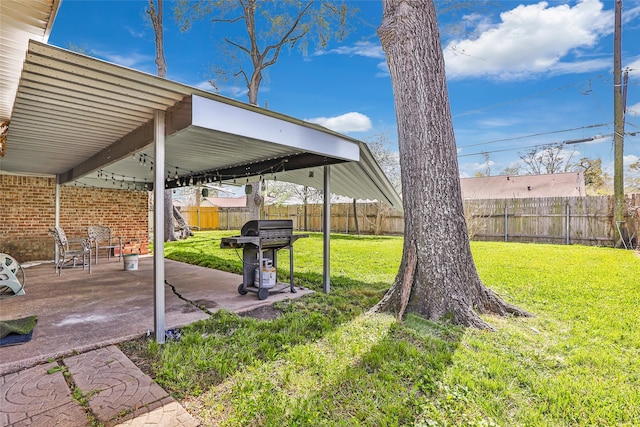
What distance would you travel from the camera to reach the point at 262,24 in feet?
46.1

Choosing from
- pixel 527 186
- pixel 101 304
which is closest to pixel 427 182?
pixel 101 304

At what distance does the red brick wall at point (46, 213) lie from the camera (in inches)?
302

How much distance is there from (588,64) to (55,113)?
19940 millimetres

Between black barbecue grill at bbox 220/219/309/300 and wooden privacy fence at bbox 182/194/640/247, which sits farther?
wooden privacy fence at bbox 182/194/640/247

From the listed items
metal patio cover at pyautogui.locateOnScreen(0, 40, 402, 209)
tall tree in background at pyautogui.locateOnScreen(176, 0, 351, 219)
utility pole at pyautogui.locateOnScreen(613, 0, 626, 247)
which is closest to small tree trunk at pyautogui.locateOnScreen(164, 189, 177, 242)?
tall tree in background at pyautogui.locateOnScreen(176, 0, 351, 219)

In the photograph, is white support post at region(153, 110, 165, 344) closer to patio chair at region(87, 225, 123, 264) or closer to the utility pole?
patio chair at region(87, 225, 123, 264)

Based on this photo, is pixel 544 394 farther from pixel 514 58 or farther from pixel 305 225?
pixel 305 225

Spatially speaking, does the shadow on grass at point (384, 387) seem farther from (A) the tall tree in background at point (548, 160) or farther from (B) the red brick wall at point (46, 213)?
(A) the tall tree in background at point (548, 160)

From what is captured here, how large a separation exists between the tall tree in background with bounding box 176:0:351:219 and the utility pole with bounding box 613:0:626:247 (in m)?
9.49

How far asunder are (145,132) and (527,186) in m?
21.4

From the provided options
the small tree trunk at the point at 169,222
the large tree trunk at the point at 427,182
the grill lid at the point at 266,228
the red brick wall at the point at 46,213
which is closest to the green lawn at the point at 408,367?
the large tree trunk at the point at 427,182

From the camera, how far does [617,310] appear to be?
4090 millimetres

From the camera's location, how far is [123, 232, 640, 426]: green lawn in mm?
2166

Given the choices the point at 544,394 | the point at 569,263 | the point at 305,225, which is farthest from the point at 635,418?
the point at 305,225
